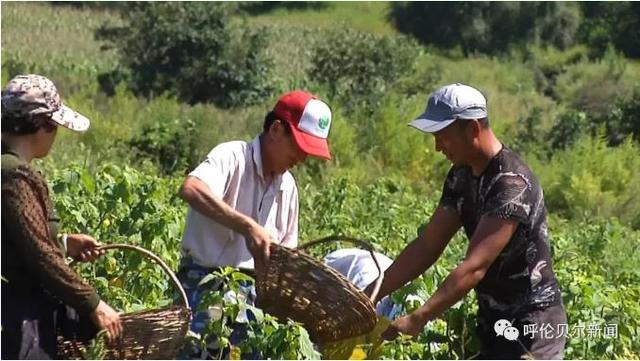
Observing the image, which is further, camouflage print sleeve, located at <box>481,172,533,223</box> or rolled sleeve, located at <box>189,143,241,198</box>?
rolled sleeve, located at <box>189,143,241,198</box>

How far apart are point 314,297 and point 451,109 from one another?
2.79ft

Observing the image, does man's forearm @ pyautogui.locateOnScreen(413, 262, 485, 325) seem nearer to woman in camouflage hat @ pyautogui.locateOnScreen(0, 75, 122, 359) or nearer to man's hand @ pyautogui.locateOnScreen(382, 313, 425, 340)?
man's hand @ pyautogui.locateOnScreen(382, 313, 425, 340)

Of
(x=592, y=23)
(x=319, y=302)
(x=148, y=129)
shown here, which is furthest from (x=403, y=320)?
(x=592, y=23)

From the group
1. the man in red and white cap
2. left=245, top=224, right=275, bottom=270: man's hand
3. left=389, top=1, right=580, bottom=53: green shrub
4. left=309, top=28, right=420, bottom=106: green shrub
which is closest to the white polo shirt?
the man in red and white cap

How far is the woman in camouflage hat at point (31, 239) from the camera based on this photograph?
3244 millimetres

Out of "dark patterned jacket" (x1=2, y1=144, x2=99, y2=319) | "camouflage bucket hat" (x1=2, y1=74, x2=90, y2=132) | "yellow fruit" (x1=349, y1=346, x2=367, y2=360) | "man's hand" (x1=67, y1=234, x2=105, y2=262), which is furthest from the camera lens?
"yellow fruit" (x1=349, y1=346, x2=367, y2=360)

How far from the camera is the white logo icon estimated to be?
381 cm

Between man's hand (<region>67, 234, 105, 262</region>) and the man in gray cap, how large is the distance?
991 millimetres

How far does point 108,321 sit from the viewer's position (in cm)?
350

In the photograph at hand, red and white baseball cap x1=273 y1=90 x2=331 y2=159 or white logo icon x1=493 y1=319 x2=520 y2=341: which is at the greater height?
red and white baseball cap x1=273 y1=90 x2=331 y2=159

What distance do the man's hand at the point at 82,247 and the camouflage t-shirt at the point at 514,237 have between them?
1210mm

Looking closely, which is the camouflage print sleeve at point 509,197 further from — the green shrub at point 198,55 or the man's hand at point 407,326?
the green shrub at point 198,55

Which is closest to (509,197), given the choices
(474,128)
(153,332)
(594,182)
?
(474,128)

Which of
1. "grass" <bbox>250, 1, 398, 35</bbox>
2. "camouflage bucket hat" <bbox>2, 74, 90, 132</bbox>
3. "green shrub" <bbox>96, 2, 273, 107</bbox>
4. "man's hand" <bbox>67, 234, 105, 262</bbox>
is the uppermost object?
"camouflage bucket hat" <bbox>2, 74, 90, 132</bbox>
